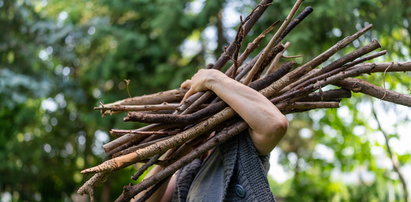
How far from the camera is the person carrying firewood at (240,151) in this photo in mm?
1876

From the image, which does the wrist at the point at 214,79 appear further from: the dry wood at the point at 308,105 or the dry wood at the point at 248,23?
the dry wood at the point at 308,105

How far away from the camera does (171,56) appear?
6.35 m

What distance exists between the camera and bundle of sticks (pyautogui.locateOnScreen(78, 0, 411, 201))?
201 centimetres

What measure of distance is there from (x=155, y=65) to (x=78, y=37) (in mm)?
1152

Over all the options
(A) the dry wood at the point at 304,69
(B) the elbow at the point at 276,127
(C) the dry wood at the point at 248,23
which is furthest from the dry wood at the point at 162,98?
(B) the elbow at the point at 276,127

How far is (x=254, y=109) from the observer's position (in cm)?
188

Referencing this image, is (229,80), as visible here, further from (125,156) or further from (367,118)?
(367,118)

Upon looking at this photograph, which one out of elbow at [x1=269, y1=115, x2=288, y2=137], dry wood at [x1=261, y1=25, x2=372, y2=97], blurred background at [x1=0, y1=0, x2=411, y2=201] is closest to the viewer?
elbow at [x1=269, y1=115, x2=288, y2=137]

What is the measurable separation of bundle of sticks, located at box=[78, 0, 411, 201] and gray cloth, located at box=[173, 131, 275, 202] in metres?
0.06

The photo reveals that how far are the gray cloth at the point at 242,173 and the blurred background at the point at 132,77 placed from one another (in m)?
2.59

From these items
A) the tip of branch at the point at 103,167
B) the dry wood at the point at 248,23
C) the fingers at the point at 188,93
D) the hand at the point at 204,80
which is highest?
the dry wood at the point at 248,23

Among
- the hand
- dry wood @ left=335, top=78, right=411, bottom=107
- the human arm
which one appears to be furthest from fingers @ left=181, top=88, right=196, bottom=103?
dry wood @ left=335, top=78, right=411, bottom=107

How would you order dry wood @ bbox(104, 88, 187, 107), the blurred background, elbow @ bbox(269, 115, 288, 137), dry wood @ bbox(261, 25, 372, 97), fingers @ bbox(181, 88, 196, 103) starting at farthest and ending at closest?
the blurred background → dry wood @ bbox(104, 88, 187, 107) → fingers @ bbox(181, 88, 196, 103) → dry wood @ bbox(261, 25, 372, 97) → elbow @ bbox(269, 115, 288, 137)

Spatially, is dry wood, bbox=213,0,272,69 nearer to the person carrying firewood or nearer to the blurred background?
the person carrying firewood
